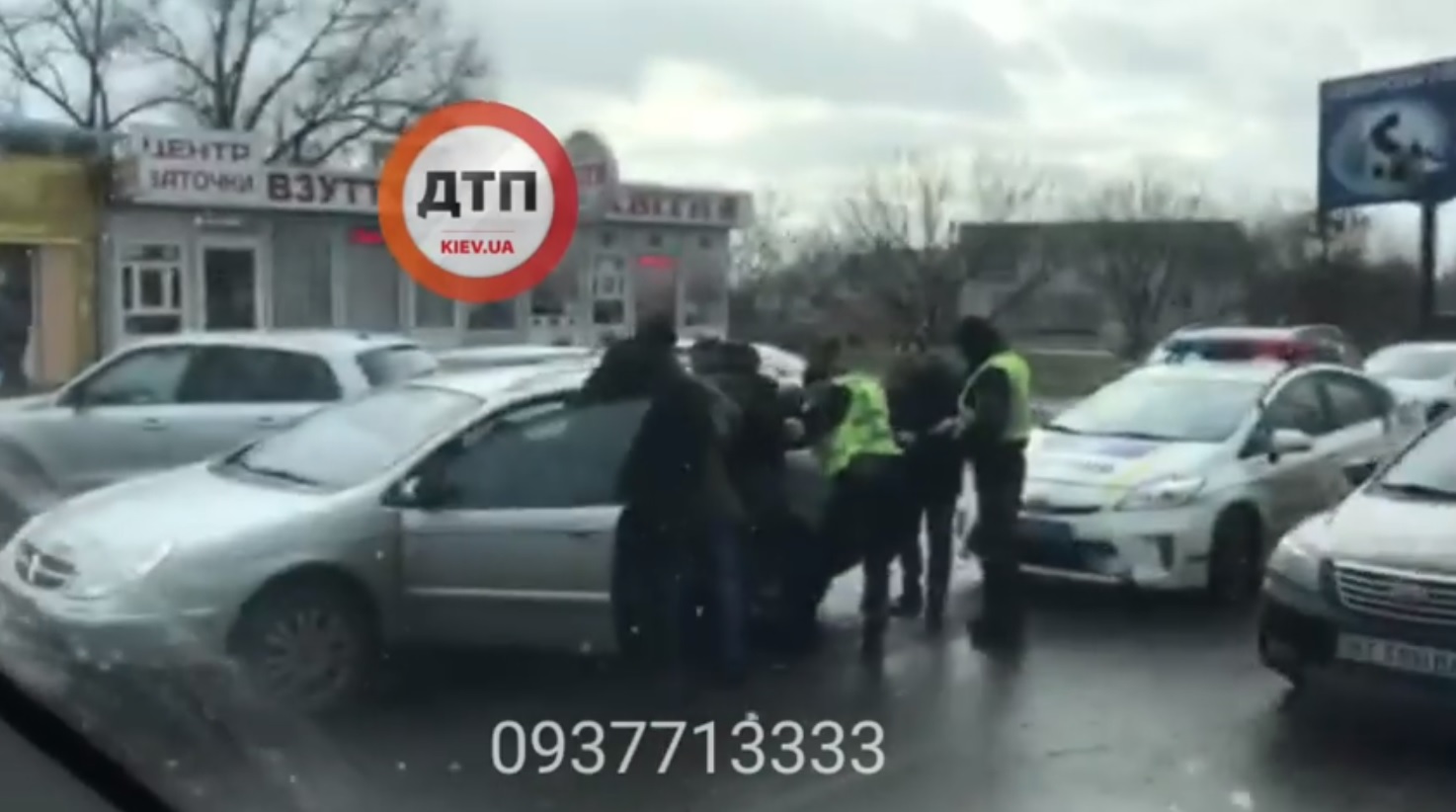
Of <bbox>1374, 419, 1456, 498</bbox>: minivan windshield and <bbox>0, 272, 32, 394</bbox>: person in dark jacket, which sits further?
<bbox>1374, 419, 1456, 498</bbox>: minivan windshield

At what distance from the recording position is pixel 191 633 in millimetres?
2471

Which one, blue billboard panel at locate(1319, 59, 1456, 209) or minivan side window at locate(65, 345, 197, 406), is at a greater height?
blue billboard panel at locate(1319, 59, 1456, 209)

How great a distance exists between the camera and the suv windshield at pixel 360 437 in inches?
101

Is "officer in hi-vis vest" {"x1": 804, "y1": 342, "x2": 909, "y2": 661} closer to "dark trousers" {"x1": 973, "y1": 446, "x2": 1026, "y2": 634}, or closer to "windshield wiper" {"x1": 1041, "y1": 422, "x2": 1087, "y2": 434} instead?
"dark trousers" {"x1": 973, "y1": 446, "x2": 1026, "y2": 634}

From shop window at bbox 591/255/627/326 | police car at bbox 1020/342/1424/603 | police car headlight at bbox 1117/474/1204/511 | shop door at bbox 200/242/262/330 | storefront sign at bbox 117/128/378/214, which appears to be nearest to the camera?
storefront sign at bbox 117/128/378/214

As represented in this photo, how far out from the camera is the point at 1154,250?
260 cm

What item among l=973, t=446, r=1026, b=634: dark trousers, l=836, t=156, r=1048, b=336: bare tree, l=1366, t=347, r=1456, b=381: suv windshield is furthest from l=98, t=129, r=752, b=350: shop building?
l=1366, t=347, r=1456, b=381: suv windshield

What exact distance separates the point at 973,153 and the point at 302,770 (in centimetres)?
153

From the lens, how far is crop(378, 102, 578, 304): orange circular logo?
2379 mm

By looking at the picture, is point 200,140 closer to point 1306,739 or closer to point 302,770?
point 302,770

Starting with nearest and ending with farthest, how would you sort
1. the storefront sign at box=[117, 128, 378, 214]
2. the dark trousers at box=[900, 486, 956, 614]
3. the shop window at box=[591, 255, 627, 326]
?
the storefront sign at box=[117, 128, 378, 214], the shop window at box=[591, 255, 627, 326], the dark trousers at box=[900, 486, 956, 614]

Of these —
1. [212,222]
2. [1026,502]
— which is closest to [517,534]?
[212,222]

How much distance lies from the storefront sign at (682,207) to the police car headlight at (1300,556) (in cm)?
127

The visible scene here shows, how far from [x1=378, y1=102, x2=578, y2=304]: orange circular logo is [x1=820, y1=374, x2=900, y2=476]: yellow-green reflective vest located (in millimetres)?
580
